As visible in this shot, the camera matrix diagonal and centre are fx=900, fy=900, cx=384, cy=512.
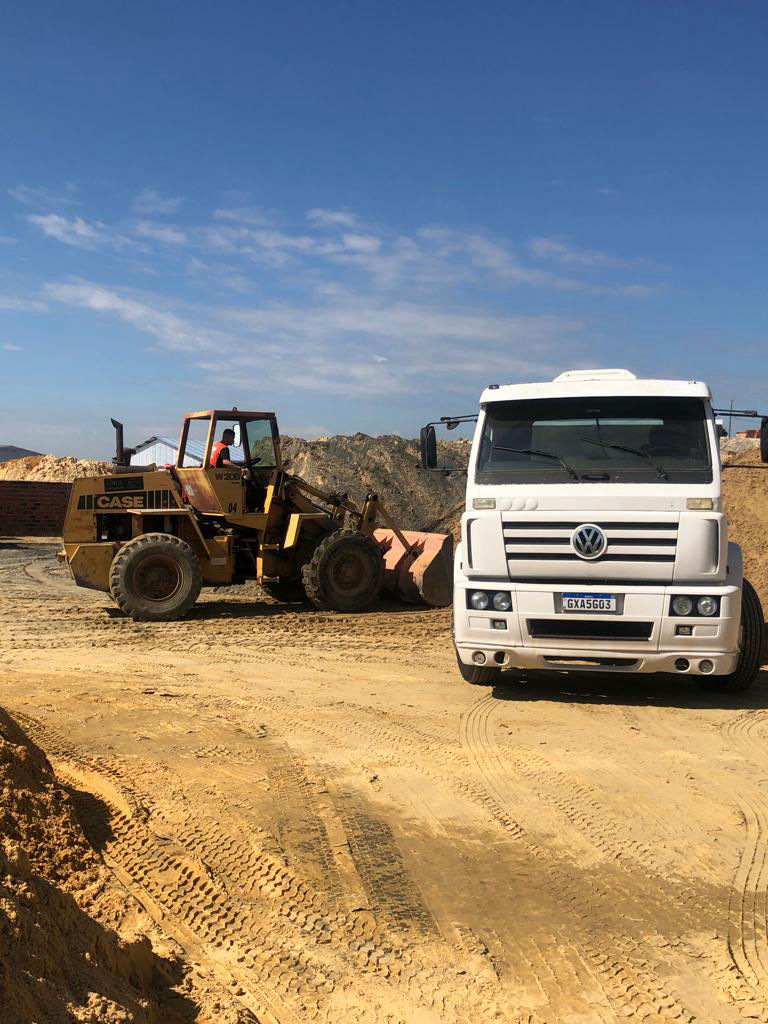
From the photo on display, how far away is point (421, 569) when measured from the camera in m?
12.9

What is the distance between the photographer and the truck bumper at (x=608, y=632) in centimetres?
672

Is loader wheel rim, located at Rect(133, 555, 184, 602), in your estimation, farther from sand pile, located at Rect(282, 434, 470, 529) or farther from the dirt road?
sand pile, located at Rect(282, 434, 470, 529)

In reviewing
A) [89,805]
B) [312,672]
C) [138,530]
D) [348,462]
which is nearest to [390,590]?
[138,530]

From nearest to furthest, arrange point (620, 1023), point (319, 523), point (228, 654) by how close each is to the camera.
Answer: point (620, 1023), point (228, 654), point (319, 523)

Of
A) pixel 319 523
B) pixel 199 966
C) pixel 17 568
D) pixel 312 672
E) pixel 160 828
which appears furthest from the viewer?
pixel 17 568

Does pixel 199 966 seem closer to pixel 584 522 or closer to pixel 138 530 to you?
pixel 584 522

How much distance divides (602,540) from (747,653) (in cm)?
173

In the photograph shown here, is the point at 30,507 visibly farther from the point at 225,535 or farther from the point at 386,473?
the point at 225,535

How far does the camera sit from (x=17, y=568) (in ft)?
61.8

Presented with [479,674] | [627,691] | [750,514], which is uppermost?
[750,514]

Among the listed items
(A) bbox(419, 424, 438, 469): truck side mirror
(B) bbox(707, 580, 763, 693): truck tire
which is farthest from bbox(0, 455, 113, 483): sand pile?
(B) bbox(707, 580, 763, 693): truck tire

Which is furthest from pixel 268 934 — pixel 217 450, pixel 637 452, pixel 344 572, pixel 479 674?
pixel 217 450

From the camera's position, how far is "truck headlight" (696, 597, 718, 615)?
22.0 feet

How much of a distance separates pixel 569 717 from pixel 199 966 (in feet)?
13.4
